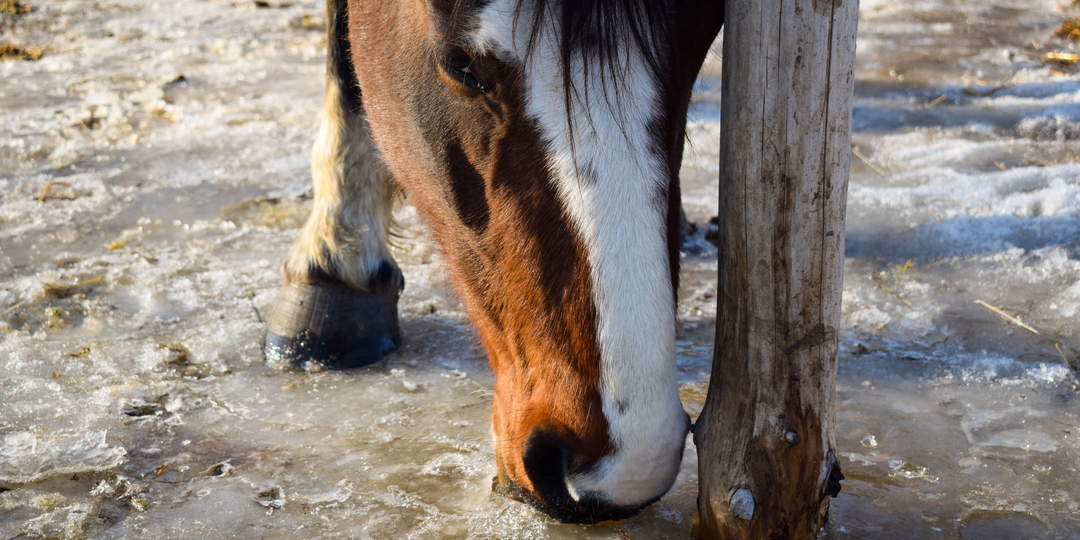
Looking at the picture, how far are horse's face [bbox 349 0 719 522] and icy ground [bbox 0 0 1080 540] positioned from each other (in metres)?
0.39

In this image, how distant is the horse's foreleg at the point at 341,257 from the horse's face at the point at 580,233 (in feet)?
3.85

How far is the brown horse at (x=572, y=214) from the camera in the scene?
144 centimetres

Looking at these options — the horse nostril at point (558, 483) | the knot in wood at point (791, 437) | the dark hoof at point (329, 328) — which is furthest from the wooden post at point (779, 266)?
the dark hoof at point (329, 328)

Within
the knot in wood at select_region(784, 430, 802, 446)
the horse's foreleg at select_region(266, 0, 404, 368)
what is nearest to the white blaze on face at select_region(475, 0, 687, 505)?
the knot in wood at select_region(784, 430, 802, 446)

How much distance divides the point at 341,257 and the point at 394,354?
0.36m

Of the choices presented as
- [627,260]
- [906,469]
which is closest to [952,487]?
[906,469]

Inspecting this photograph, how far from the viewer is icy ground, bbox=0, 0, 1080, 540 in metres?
1.94

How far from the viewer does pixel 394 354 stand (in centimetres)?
275

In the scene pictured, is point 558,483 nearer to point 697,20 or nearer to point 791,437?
point 791,437

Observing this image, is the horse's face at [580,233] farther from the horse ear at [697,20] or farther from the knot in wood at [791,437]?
the knot in wood at [791,437]

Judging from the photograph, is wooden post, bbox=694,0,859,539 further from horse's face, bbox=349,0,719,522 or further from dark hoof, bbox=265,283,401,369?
dark hoof, bbox=265,283,401,369

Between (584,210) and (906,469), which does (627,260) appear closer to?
(584,210)

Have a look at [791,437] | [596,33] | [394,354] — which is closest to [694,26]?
[596,33]

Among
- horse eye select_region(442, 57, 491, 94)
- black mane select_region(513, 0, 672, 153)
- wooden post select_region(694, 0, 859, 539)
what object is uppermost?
black mane select_region(513, 0, 672, 153)
